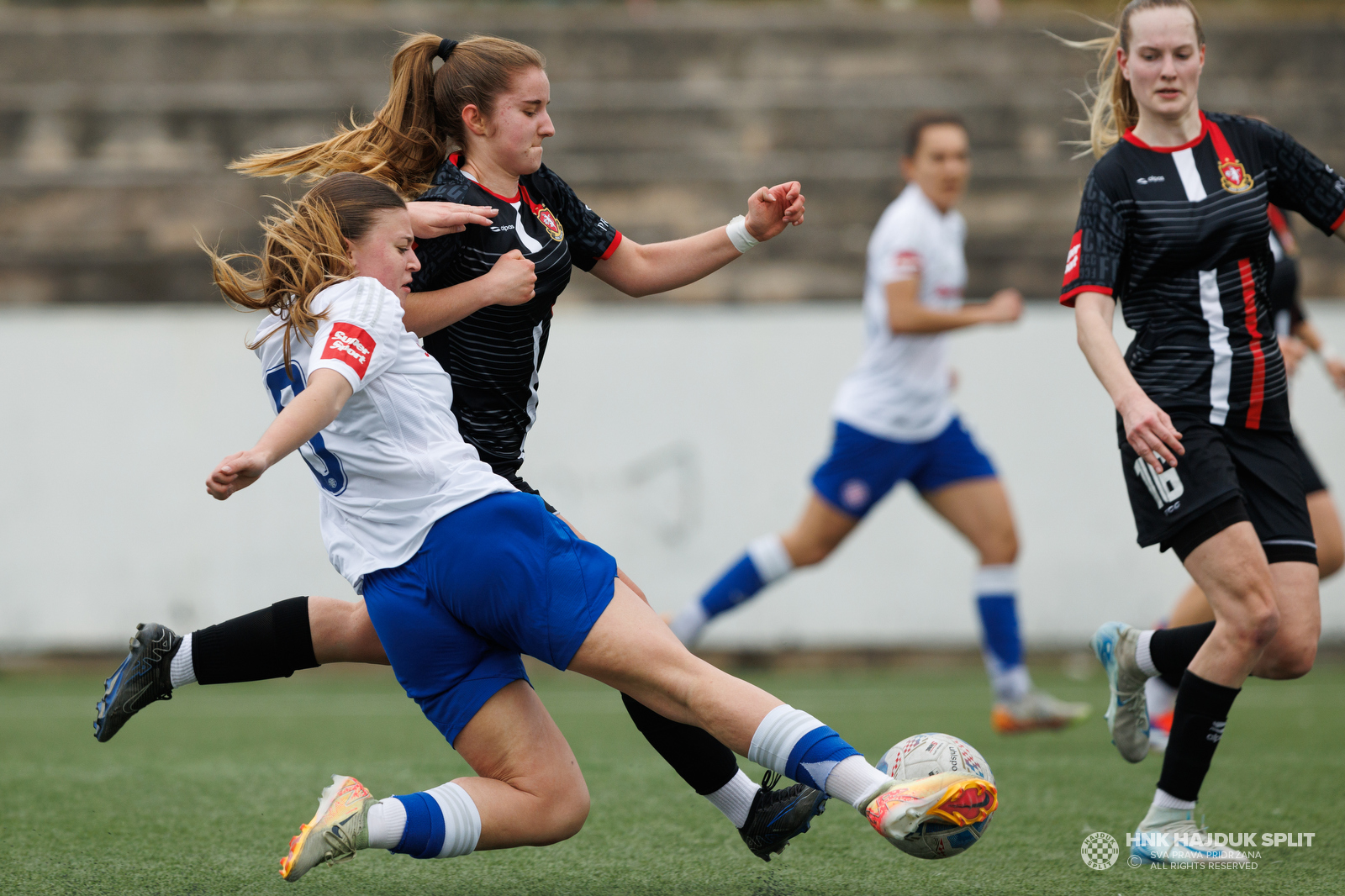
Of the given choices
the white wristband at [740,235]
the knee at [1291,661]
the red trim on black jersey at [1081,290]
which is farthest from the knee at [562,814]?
the knee at [1291,661]

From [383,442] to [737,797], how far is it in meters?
1.21

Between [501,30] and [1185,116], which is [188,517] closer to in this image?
[501,30]

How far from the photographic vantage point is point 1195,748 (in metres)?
3.55

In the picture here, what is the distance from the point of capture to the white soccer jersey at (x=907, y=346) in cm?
630

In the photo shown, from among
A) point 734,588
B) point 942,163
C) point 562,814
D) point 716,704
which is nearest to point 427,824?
point 562,814

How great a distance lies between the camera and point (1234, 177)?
11.9ft

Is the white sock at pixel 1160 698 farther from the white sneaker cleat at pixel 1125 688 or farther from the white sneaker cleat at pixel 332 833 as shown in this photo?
the white sneaker cleat at pixel 332 833

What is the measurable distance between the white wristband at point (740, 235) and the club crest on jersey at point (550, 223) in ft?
1.48

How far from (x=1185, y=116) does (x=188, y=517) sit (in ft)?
22.5

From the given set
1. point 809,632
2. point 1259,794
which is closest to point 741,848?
point 1259,794

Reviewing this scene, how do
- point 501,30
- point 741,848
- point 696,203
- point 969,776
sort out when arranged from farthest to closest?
point 501,30
point 696,203
point 741,848
point 969,776

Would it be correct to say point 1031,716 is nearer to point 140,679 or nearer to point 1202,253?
point 1202,253

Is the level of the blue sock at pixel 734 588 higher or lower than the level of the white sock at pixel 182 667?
lower

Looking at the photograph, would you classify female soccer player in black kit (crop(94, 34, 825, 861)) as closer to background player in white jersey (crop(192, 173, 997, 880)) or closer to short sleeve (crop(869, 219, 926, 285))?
background player in white jersey (crop(192, 173, 997, 880))
